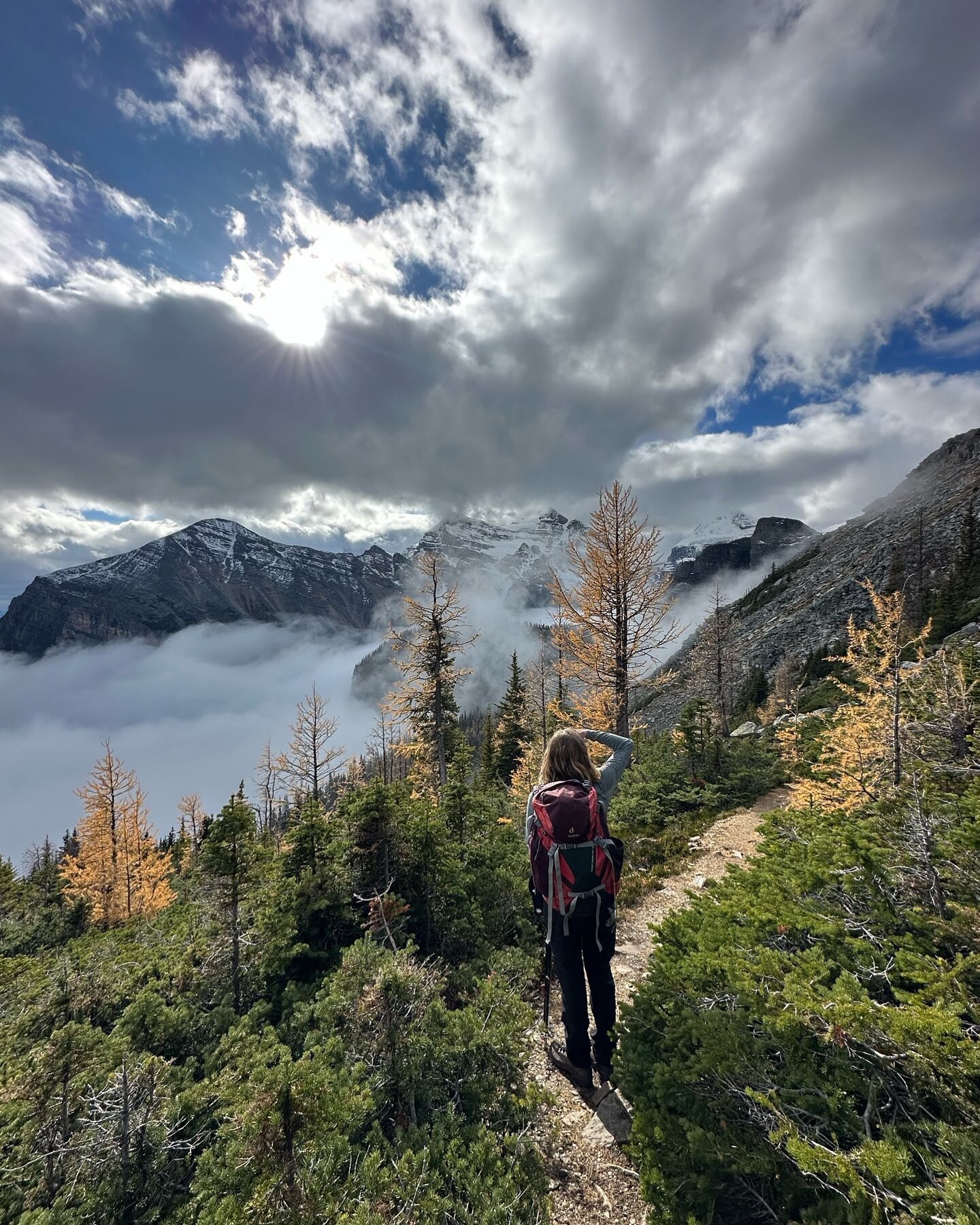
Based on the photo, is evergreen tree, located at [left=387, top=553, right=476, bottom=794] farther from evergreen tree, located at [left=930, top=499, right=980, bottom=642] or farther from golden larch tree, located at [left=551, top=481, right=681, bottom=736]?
evergreen tree, located at [left=930, top=499, right=980, bottom=642]

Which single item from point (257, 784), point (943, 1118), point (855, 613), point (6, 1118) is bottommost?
point (257, 784)

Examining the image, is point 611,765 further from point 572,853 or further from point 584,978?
point 584,978

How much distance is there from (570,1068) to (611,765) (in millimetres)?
2806

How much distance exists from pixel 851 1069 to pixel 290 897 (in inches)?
238

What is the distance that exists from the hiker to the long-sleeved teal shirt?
0.02 metres

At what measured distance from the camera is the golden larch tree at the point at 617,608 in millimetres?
12211

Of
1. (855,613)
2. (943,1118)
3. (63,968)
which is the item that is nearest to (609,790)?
(943,1118)

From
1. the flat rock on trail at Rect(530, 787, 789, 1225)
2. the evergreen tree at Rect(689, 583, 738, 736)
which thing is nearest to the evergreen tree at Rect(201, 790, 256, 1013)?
the flat rock on trail at Rect(530, 787, 789, 1225)

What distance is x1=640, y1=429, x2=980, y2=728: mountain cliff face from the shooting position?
60.4 m

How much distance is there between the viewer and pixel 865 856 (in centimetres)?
394

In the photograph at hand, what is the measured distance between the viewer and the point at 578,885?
4.09 m

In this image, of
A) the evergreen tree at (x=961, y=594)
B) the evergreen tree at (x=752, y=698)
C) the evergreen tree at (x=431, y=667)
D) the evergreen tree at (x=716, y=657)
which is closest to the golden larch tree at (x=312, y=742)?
the evergreen tree at (x=431, y=667)

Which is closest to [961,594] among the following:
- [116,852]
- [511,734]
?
[511,734]

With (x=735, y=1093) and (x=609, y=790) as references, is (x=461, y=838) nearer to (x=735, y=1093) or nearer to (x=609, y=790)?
(x=609, y=790)
